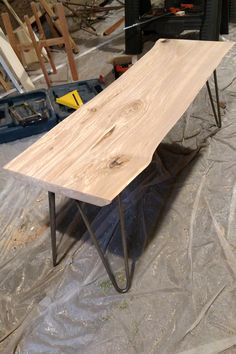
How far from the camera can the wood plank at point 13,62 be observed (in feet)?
7.69

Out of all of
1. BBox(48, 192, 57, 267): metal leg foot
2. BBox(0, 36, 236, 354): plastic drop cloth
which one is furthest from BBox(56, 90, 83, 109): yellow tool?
BBox(48, 192, 57, 267): metal leg foot

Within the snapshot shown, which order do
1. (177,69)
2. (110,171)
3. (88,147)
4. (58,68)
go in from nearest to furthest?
(110,171) < (88,147) < (177,69) < (58,68)

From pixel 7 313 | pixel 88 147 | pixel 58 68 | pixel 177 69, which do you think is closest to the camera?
pixel 88 147

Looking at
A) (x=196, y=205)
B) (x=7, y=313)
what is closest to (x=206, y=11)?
(x=196, y=205)

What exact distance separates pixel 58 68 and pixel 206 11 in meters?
1.25

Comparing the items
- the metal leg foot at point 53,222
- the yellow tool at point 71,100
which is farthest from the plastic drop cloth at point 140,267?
the yellow tool at point 71,100

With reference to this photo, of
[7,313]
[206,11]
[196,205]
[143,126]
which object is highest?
[206,11]

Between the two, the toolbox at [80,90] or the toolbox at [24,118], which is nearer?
the toolbox at [24,118]

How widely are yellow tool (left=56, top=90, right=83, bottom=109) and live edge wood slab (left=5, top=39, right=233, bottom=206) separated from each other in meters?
0.62

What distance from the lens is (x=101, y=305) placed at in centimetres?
113

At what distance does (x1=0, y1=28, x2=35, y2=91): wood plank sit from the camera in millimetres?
2344

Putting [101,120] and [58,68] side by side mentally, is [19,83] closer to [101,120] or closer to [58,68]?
[58,68]

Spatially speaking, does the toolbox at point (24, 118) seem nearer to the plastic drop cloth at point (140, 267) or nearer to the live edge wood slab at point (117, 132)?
the plastic drop cloth at point (140, 267)

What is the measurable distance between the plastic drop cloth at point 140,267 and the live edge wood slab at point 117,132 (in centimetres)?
46
